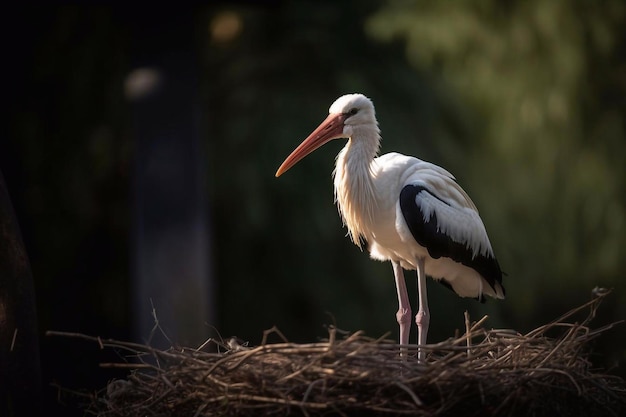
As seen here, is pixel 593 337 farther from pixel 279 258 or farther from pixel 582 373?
pixel 279 258

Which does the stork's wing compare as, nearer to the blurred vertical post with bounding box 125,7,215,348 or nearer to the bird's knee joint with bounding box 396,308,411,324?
the bird's knee joint with bounding box 396,308,411,324

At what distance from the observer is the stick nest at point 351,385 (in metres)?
3.51

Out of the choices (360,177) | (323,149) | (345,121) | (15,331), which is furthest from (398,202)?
(323,149)

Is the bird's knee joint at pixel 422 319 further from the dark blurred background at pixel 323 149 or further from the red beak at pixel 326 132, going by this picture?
the dark blurred background at pixel 323 149

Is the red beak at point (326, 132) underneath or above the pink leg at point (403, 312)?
above

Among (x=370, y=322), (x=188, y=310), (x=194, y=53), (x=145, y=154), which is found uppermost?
(x=194, y=53)

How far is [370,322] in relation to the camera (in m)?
8.92

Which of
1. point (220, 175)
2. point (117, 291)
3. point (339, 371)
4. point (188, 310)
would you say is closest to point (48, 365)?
point (117, 291)

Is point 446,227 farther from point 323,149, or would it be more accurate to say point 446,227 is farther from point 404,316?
point 323,149

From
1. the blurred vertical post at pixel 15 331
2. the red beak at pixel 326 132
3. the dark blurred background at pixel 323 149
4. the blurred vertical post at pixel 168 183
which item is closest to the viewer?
the blurred vertical post at pixel 15 331

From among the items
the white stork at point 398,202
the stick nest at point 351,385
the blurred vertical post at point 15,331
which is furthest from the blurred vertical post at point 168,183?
the blurred vertical post at point 15,331

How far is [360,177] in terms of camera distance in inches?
200

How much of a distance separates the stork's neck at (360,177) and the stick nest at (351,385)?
50.4 inches

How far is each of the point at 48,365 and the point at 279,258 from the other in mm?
1977
